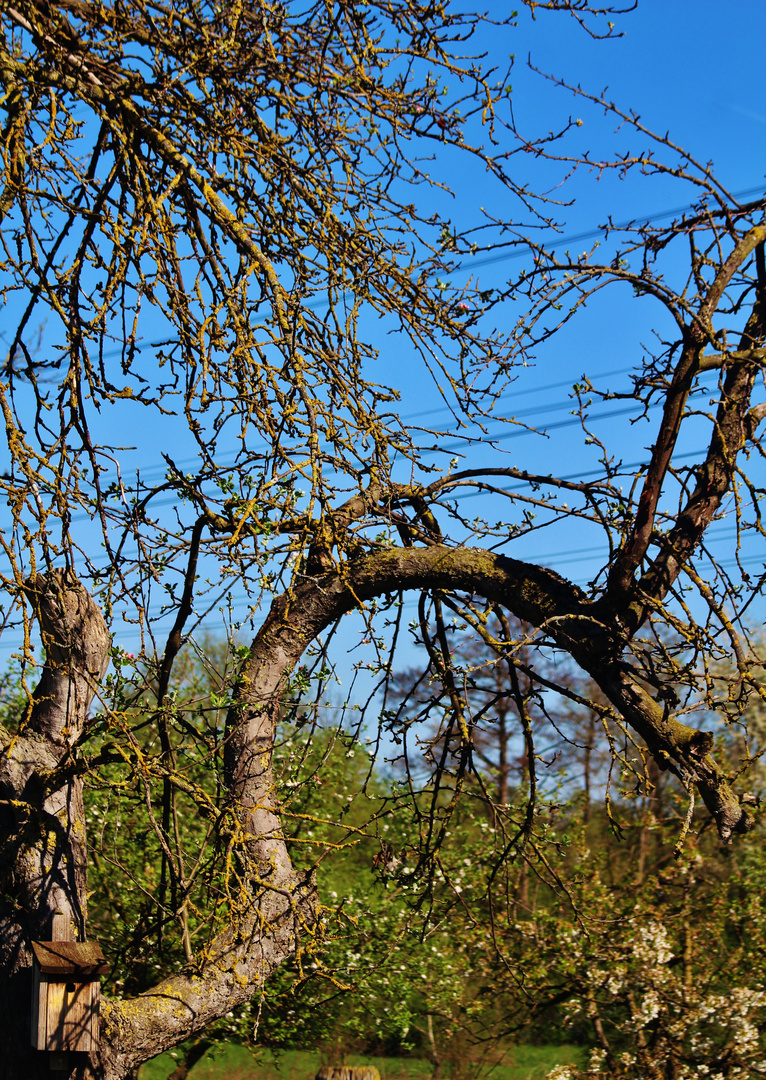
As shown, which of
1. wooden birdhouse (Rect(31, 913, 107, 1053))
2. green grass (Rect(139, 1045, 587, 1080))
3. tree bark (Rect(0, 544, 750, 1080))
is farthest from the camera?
green grass (Rect(139, 1045, 587, 1080))

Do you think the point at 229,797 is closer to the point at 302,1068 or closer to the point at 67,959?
the point at 67,959

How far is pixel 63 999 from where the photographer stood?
10.6ft

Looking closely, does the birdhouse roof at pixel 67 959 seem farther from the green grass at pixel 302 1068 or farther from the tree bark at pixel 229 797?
the green grass at pixel 302 1068

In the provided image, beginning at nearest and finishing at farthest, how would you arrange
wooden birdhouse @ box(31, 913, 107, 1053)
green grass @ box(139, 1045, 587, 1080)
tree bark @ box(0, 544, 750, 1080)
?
wooden birdhouse @ box(31, 913, 107, 1053) < tree bark @ box(0, 544, 750, 1080) < green grass @ box(139, 1045, 587, 1080)

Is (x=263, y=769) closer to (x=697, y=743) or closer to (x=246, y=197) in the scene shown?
(x=697, y=743)

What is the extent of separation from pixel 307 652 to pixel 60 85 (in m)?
2.36

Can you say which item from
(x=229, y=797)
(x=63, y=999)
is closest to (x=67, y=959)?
(x=63, y=999)

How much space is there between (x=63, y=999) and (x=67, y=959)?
127mm

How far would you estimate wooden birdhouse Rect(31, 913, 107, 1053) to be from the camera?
3.22m

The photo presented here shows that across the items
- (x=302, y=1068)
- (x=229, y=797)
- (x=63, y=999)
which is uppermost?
(x=229, y=797)

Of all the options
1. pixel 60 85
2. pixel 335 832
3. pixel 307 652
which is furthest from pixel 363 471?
pixel 335 832

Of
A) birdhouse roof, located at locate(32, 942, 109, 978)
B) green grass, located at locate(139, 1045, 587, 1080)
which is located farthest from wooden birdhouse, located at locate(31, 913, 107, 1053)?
green grass, located at locate(139, 1045, 587, 1080)

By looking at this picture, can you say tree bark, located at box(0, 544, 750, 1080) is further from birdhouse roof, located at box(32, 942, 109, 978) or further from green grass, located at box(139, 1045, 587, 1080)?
green grass, located at box(139, 1045, 587, 1080)

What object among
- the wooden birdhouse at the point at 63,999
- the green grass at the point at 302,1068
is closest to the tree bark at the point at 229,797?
the wooden birdhouse at the point at 63,999
